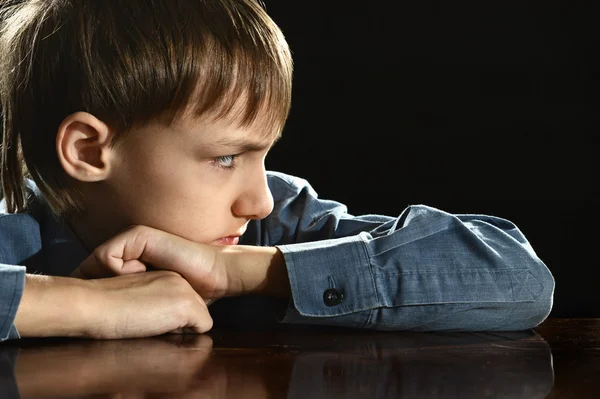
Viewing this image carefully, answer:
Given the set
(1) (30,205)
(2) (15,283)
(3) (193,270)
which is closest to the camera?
(2) (15,283)

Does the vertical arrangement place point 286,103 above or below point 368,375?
above

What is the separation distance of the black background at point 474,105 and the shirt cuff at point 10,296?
1.23 metres

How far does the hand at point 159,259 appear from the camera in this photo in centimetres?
113

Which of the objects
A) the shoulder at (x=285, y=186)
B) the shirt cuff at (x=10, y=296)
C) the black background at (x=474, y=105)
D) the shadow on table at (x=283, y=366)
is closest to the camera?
the shadow on table at (x=283, y=366)

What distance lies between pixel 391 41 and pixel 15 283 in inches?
50.9

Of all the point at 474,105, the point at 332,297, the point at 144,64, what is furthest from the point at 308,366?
the point at 474,105

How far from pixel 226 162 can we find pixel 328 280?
8.1 inches

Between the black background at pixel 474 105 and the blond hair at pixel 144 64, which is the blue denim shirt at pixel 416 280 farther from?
the black background at pixel 474 105

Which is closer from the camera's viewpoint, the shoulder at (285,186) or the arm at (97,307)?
the arm at (97,307)

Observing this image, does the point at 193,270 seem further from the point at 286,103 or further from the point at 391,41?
the point at 391,41

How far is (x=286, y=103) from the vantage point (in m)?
1.24

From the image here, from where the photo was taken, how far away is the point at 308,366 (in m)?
0.88

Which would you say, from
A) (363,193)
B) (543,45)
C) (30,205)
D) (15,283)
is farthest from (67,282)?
(543,45)

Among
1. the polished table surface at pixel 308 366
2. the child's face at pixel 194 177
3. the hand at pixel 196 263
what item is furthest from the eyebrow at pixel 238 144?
the polished table surface at pixel 308 366
